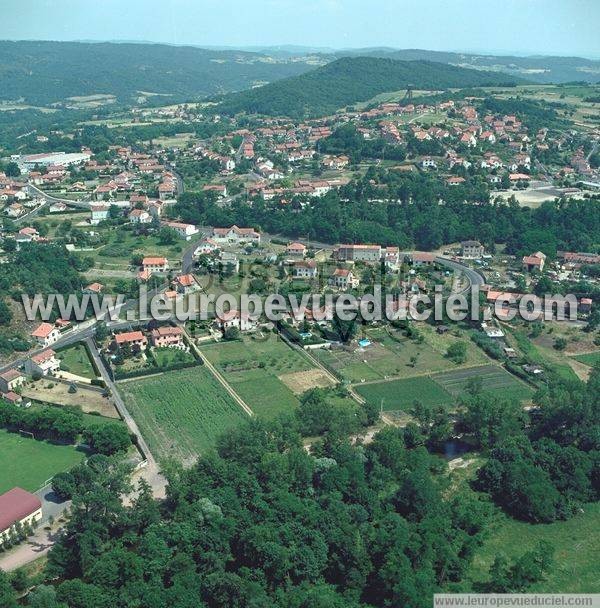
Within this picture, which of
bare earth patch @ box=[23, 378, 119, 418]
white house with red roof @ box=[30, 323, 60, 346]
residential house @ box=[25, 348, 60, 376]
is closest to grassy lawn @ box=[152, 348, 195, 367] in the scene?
bare earth patch @ box=[23, 378, 119, 418]

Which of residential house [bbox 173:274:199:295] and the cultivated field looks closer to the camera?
the cultivated field

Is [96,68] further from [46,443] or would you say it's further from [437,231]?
[46,443]

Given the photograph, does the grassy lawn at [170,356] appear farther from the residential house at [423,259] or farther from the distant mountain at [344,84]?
the distant mountain at [344,84]

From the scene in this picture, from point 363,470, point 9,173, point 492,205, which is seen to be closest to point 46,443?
point 363,470

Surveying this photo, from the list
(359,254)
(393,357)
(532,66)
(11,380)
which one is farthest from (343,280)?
(532,66)

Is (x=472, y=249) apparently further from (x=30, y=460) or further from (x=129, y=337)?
(x=30, y=460)

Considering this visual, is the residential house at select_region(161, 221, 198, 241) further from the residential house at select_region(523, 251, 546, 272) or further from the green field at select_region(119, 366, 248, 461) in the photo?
the residential house at select_region(523, 251, 546, 272)

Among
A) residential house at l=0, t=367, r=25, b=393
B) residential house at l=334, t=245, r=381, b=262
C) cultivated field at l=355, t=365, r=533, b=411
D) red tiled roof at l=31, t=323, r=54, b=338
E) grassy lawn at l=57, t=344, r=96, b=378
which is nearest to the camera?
cultivated field at l=355, t=365, r=533, b=411
